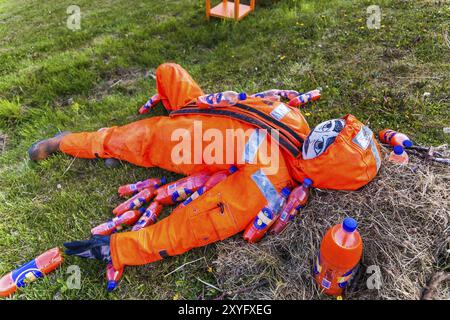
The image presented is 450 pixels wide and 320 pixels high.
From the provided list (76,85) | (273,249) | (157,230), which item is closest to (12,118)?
(76,85)

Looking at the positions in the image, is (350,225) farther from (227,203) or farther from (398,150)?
(398,150)

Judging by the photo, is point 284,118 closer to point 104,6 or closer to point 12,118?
point 12,118

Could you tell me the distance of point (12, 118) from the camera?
4.50m


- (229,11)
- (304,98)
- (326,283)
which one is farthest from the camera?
(229,11)

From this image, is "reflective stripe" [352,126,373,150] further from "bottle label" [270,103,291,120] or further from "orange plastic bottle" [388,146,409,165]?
"bottle label" [270,103,291,120]

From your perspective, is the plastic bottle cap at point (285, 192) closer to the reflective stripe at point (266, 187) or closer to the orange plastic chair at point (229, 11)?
the reflective stripe at point (266, 187)

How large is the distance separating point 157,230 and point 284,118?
1438 mm

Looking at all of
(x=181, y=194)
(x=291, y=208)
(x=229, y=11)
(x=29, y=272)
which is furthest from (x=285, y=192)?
(x=229, y=11)

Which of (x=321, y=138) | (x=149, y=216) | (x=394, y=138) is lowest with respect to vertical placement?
(x=149, y=216)

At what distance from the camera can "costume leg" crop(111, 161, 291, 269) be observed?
270 centimetres

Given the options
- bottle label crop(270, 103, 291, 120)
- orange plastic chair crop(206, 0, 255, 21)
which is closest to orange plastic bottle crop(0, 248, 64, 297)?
bottle label crop(270, 103, 291, 120)

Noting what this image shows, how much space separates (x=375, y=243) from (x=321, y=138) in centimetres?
85

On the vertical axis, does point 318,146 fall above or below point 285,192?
above

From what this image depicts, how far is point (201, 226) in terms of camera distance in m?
2.71
